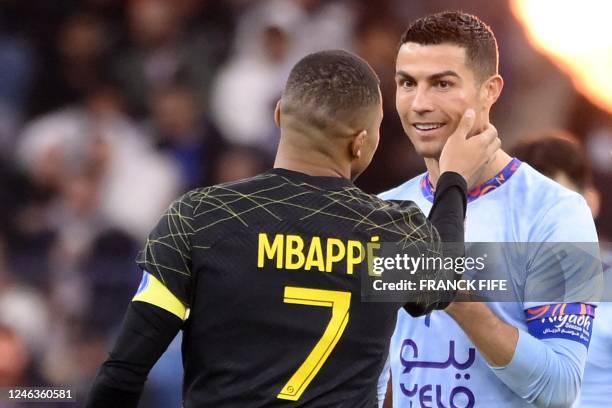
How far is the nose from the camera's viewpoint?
3.24 meters

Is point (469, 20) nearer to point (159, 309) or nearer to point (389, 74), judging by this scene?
point (159, 309)

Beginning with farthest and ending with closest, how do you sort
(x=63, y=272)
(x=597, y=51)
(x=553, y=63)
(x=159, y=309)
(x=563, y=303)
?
(x=597, y=51)
(x=553, y=63)
(x=63, y=272)
(x=563, y=303)
(x=159, y=309)

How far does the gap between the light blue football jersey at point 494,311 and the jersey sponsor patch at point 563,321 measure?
0.16 ft

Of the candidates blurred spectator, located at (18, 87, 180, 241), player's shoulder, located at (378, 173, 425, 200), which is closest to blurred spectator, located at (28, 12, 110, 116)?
blurred spectator, located at (18, 87, 180, 241)

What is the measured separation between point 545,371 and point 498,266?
0.40m

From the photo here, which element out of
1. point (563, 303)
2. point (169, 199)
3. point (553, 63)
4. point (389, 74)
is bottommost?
point (563, 303)

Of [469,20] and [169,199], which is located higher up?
[169,199]

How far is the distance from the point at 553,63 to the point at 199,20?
2.97 metres

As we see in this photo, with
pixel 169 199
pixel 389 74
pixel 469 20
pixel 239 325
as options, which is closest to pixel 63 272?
pixel 169 199

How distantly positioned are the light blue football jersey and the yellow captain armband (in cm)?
123

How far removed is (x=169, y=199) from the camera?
6.85m

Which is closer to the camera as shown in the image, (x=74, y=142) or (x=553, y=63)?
(x=74, y=142)

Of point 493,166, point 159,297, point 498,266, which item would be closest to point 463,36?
point 493,166

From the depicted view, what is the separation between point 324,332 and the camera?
229cm
